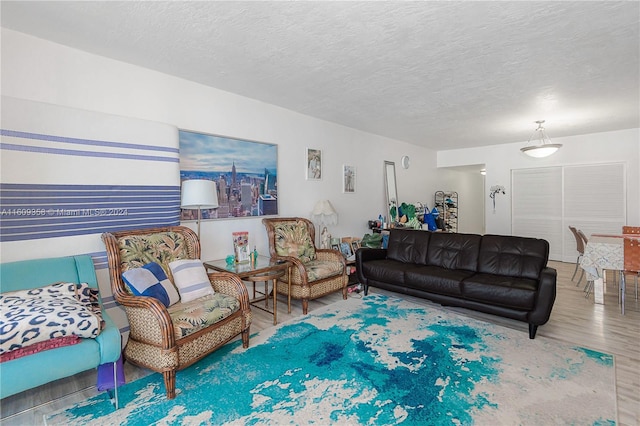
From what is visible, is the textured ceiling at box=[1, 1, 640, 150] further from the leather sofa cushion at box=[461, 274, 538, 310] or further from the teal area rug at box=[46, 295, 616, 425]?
the teal area rug at box=[46, 295, 616, 425]

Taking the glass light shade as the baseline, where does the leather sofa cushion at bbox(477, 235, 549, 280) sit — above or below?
below

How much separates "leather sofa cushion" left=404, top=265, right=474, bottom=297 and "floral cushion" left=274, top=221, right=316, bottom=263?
4.26 ft

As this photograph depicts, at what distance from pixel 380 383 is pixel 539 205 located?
259 inches

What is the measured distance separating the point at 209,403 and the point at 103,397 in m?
0.78

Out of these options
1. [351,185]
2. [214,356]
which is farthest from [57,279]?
[351,185]

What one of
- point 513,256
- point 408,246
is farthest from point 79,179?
point 513,256

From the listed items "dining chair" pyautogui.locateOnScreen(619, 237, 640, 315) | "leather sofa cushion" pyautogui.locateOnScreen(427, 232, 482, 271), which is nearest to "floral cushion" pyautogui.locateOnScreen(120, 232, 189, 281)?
"leather sofa cushion" pyautogui.locateOnScreen(427, 232, 482, 271)

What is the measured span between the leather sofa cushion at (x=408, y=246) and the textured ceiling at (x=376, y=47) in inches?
71.9

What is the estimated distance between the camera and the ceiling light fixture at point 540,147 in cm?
507

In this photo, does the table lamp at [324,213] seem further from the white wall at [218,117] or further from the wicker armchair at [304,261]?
the wicker armchair at [304,261]

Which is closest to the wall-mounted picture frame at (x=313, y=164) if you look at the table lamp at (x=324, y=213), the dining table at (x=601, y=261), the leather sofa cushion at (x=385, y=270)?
the table lamp at (x=324, y=213)

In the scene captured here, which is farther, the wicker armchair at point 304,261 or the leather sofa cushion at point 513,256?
the wicker armchair at point 304,261

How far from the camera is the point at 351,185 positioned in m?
5.70

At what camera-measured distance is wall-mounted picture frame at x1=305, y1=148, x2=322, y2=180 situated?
4863 mm
